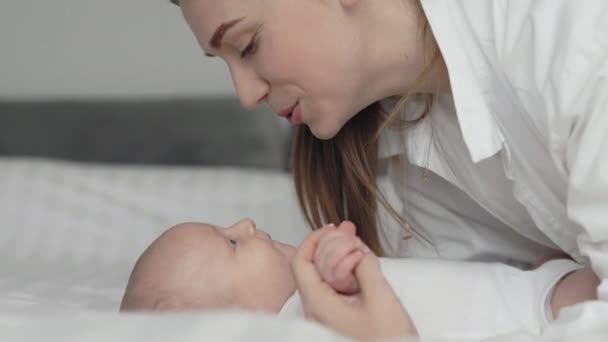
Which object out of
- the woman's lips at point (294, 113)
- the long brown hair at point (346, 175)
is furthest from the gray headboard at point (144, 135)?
the woman's lips at point (294, 113)

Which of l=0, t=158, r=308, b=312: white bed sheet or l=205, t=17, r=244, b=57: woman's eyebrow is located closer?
l=205, t=17, r=244, b=57: woman's eyebrow

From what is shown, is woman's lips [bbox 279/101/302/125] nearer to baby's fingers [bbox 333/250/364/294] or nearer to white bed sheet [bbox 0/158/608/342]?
baby's fingers [bbox 333/250/364/294]

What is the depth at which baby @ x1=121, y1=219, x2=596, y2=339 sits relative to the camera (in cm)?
105

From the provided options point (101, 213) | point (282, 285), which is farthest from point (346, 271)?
point (101, 213)

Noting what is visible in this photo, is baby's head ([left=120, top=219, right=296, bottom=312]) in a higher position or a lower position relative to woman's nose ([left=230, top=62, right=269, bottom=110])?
lower

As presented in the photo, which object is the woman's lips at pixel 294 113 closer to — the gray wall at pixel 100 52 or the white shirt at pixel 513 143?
the white shirt at pixel 513 143

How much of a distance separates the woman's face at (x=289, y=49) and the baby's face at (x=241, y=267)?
0.20 metres

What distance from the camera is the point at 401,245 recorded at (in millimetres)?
1529

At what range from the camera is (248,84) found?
3.97 ft

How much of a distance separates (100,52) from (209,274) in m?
1.54

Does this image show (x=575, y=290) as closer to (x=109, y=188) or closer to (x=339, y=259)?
(x=339, y=259)

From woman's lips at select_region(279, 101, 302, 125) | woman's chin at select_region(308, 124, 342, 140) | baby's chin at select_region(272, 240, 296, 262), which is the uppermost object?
woman's lips at select_region(279, 101, 302, 125)

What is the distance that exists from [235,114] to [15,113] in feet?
1.90

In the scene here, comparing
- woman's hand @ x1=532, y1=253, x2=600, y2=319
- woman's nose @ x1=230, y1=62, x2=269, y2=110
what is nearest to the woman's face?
woman's nose @ x1=230, y1=62, x2=269, y2=110
